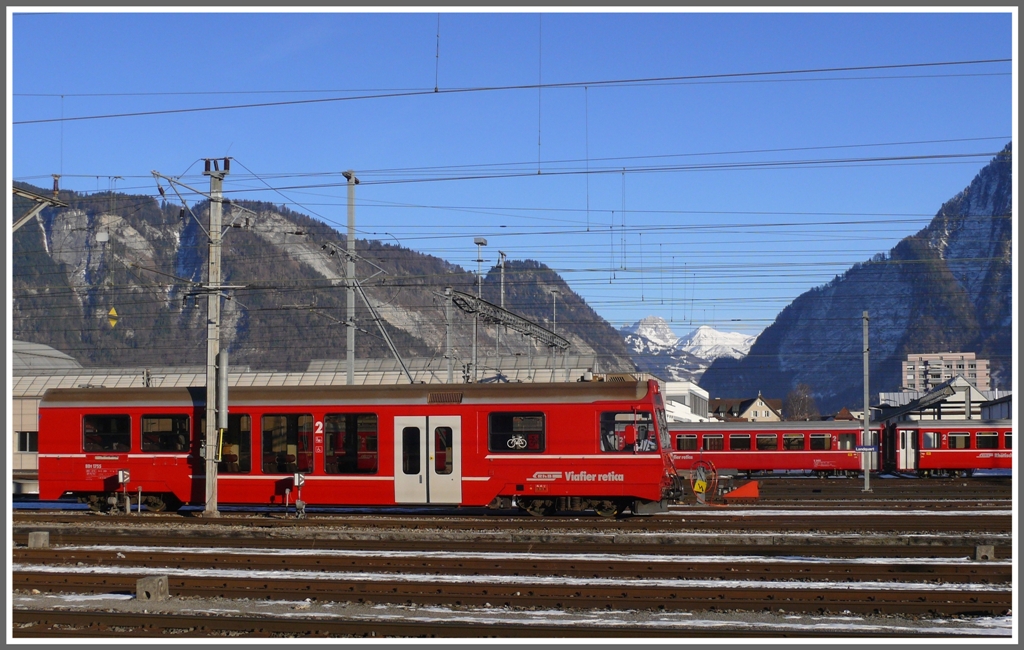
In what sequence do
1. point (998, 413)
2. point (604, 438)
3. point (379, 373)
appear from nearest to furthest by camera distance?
point (604, 438), point (379, 373), point (998, 413)

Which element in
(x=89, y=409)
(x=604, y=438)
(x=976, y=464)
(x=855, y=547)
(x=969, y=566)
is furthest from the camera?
(x=976, y=464)

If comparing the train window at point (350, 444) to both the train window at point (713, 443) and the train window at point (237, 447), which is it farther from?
the train window at point (713, 443)

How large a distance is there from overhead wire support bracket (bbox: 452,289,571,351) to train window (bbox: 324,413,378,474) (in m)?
14.4

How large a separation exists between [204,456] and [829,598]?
14.7 meters

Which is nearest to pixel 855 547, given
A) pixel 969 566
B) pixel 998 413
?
pixel 969 566

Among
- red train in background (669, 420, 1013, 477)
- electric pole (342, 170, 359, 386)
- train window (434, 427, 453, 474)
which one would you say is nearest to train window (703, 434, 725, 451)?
red train in background (669, 420, 1013, 477)

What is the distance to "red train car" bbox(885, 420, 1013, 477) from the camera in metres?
46.9

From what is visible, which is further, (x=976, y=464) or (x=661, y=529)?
(x=976, y=464)

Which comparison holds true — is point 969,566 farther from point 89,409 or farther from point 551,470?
point 89,409

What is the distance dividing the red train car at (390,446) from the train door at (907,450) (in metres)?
29.0

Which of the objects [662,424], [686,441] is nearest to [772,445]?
[686,441]

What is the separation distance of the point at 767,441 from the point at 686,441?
358 cm

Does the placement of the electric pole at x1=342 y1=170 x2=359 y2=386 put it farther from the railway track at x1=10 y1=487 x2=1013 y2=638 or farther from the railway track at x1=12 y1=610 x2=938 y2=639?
the railway track at x1=12 y1=610 x2=938 y2=639

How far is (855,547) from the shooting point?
18.7 meters
